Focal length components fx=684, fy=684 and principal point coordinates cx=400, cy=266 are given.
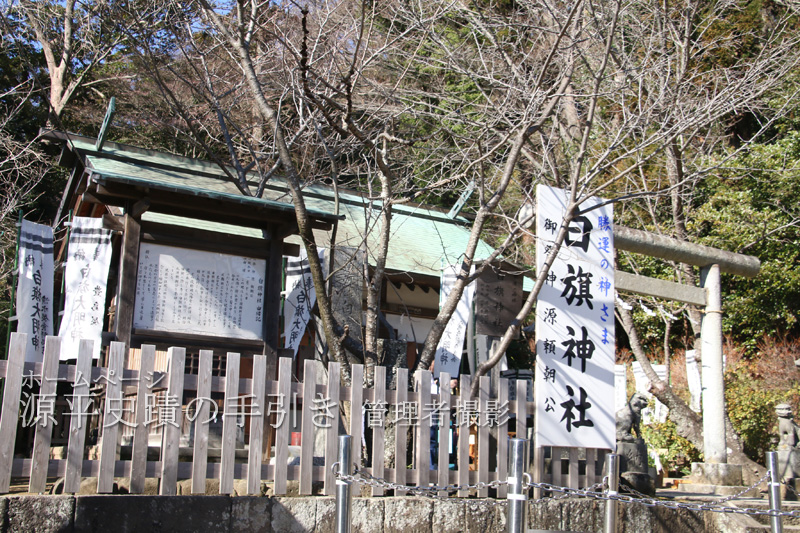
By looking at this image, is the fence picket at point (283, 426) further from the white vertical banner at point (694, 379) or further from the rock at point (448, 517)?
the white vertical banner at point (694, 379)

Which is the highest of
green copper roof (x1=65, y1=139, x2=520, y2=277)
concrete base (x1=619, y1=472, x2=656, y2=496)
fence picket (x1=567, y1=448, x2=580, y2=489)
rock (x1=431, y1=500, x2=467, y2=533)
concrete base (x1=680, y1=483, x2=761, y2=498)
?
green copper roof (x1=65, y1=139, x2=520, y2=277)

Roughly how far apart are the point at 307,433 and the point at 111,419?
1.50 meters

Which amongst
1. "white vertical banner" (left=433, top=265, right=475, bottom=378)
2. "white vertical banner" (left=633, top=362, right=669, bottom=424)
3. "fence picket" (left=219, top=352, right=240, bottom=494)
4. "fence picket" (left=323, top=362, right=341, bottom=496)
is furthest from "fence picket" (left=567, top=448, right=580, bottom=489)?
"white vertical banner" (left=633, top=362, right=669, bottom=424)

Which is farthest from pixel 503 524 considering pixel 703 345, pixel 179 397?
pixel 703 345

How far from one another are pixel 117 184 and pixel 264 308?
2.10m

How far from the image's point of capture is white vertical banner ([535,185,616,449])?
6930 millimetres

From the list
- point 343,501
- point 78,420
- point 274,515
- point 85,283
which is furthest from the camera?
point 85,283

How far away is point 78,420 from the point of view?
16.0ft

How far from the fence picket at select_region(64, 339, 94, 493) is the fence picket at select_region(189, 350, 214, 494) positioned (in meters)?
0.78

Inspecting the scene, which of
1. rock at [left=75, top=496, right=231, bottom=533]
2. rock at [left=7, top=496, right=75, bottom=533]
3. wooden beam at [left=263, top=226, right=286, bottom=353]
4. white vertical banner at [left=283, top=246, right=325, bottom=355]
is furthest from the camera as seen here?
white vertical banner at [left=283, top=246, right=325, bottom=355]

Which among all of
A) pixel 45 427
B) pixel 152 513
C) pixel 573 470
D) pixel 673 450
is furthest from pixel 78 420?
pixel 673 450

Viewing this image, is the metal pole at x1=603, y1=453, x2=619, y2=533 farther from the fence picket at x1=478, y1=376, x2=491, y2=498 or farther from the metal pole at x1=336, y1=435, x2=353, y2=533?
the metal pole at x1=336, y1=435, x2=353, y2=533

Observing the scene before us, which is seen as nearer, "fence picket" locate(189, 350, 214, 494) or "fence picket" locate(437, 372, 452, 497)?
"fence picket" locate(189, 350, 214, 494)

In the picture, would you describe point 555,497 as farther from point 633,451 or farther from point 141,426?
point 141,426
